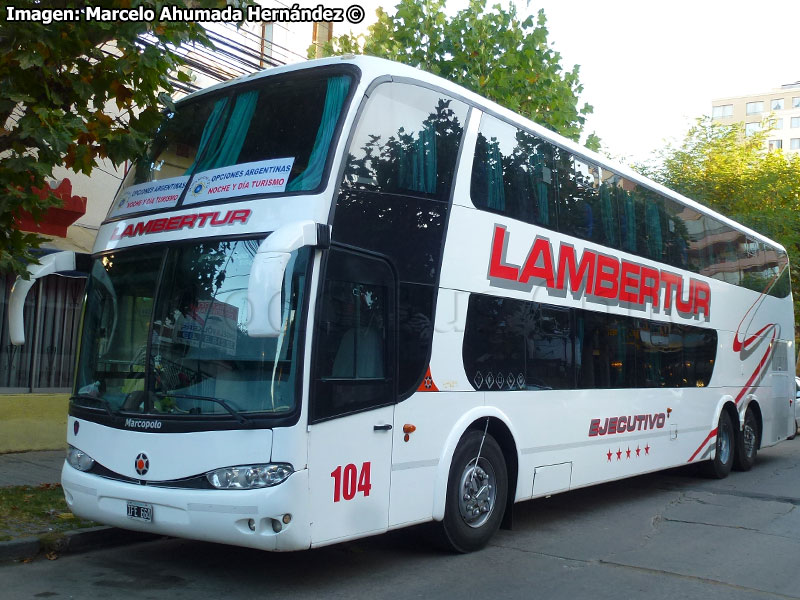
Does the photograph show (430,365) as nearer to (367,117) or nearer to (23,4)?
(367,117)

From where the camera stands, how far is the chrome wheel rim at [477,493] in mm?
7309

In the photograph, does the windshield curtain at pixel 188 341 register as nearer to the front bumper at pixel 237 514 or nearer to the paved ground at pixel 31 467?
the front bumper at pixel 237 514

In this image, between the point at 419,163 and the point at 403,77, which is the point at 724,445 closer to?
the point at 419,163

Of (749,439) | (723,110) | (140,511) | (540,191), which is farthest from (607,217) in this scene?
(723,110)

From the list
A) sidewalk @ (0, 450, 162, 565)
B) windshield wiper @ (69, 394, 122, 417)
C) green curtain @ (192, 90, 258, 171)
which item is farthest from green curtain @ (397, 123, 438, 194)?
sidewalk @ (0, 450, 162, 565)

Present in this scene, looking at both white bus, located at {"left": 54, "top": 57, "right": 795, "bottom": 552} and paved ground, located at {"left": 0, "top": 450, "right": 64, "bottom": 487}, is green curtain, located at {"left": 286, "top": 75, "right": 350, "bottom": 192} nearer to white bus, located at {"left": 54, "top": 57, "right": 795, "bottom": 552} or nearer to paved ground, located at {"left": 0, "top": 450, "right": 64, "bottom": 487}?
white bus, located at {"left": 54, "top": 57, "right": 795, "bottom": 552}

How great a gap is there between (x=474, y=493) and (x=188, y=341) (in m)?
2.94

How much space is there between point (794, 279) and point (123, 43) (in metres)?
25.7

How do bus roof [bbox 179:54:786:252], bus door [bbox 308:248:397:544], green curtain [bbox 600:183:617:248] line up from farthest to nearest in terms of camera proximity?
green curtain [bbox 600:183:617:248], bus roof [bbox 179:54:786:252], bus door [bbox 308:248:397:544]

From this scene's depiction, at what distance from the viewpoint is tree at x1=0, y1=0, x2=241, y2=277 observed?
23.2 feet

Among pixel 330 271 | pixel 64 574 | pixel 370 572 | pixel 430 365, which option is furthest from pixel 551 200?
pixel 64 574

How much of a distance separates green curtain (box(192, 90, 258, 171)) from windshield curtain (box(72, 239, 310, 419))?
80 centimetres

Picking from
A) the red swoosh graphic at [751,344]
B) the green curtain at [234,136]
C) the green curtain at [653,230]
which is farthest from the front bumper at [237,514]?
the red swoosh graphic at [751,344]

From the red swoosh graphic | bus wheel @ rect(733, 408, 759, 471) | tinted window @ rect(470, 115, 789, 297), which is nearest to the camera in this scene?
tinted window @ rect(470, 115, 789, 297)
